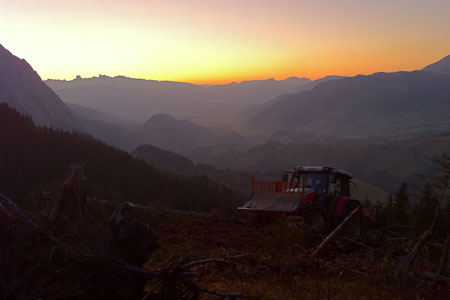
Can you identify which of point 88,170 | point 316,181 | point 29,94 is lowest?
point 88,170

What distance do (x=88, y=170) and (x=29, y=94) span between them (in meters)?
118

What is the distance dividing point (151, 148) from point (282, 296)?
101 metres

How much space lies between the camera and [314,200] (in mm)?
15023

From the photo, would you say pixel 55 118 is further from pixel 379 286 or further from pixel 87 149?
pixel 379 286

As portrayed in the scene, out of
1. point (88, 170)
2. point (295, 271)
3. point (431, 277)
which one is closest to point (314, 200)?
point (295, 271)

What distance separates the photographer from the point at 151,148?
105312mm

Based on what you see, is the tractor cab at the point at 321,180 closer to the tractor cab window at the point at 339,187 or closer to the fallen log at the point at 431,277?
the tractor cab window at the point at 339,187

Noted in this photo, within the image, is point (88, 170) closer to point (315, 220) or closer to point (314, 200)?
point (314, 200)

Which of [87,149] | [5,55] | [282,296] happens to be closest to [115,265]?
[282,296]

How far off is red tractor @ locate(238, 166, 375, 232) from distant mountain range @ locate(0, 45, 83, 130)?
127799 millimetres

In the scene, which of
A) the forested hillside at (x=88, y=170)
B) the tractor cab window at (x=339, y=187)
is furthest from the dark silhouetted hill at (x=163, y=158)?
the tractor cab window at (x=339, y=187)

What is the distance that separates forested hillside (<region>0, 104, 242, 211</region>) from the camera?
3859 centimetres

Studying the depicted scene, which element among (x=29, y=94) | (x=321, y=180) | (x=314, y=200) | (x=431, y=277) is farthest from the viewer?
(x=29, y=94)

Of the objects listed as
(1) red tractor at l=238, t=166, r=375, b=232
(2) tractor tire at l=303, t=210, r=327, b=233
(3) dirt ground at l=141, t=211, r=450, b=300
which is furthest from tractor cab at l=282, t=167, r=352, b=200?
(3) dirt ground at l=141, t=211, r=450, b=300
